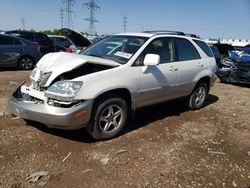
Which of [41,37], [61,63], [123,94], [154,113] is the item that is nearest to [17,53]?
[41,37]

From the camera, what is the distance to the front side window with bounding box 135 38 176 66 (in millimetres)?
5230

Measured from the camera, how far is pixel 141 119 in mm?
5855

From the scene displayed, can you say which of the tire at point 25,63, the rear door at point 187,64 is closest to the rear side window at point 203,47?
the rear door at point 187,64

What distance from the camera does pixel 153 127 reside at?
544cm

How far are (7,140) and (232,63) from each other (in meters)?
8.24

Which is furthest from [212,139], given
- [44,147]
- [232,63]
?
[232,63]

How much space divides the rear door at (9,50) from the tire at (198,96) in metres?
7.83

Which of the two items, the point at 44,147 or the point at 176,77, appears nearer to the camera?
the point at 44,147

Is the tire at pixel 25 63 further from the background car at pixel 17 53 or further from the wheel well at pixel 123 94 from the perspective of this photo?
the wheel well at pixel 123 94

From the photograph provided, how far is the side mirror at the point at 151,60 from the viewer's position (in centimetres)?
483

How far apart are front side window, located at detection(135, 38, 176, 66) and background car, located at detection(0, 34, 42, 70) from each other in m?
7.80

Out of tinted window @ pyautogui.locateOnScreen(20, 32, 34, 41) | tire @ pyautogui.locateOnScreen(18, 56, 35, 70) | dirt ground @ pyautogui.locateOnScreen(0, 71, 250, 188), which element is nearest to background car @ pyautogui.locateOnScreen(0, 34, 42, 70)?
tire @ pyautogui.locateOnScreen(18, 56, 35, 70)

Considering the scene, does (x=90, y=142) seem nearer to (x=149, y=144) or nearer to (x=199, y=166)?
(x=149, y=144)

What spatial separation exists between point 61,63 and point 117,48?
120cm
